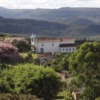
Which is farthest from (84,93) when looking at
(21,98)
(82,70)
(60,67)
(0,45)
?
(60,67)

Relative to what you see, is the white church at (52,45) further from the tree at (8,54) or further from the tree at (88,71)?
the tree at (88,71)

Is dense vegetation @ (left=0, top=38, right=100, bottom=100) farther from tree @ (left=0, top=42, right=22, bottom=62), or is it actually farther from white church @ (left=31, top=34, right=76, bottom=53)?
white church @ (left=31, top=34, right=76, bottom=53)

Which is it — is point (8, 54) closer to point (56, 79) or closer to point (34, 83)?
point (56, 79)

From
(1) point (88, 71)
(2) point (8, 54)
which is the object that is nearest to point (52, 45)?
(2) point (8, 54)

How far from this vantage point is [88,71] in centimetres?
2388

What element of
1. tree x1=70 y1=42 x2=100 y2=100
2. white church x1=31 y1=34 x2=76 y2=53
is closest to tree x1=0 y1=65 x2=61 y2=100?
tree x1=70 y1=42 x2=100 y2=100

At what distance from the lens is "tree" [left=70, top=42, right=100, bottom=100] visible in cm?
2391

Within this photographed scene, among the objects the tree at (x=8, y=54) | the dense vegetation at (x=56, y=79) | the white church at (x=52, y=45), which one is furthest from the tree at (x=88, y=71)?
the white church at (x=52, y=45)

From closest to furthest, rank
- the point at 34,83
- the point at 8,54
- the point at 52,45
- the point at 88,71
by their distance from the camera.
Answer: the point at 88,71 < the point at 34,83 < the point at 8,54 < the point at 52,45

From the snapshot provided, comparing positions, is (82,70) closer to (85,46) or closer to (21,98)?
(85,46)

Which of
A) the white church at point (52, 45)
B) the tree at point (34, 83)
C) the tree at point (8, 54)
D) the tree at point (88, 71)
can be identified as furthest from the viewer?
the white church at point (52, 45)

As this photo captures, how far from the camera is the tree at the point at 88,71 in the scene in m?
23.9

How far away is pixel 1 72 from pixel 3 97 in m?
12.1

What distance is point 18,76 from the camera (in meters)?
28.6
